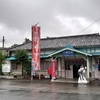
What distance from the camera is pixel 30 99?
30.6 feet

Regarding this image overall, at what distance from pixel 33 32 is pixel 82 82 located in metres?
8.02

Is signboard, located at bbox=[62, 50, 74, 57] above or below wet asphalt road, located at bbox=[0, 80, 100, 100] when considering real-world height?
above

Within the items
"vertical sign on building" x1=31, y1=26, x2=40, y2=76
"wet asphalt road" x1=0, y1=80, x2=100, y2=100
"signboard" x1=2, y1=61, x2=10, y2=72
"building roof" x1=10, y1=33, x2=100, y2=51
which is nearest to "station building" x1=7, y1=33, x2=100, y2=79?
"building roof" x1=10, y1=33, x2=100, y2=51

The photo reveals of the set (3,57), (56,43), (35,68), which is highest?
(56,43)

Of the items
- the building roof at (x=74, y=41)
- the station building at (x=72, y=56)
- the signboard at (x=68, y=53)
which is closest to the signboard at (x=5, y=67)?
the station building at (x=72, y=56)

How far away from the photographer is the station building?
1933cm

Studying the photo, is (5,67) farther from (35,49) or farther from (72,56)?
(72,56)

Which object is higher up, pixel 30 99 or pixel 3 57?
pixel 3 57

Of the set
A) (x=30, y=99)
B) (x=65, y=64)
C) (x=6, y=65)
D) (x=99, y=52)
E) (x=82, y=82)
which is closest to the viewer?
(x=30, y=99)

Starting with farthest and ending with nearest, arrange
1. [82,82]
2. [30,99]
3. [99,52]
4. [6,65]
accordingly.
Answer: [6,65] < [99,52] < [82,82] < [30,99]

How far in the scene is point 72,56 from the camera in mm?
19828

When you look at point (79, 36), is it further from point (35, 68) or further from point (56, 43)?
point (35, 68)

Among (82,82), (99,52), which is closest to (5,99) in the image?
(82,82)

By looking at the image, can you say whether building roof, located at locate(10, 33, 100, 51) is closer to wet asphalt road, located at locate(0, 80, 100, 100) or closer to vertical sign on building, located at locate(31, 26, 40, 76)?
vertical sign on building, located at locate(31, 26, 40, 76)
